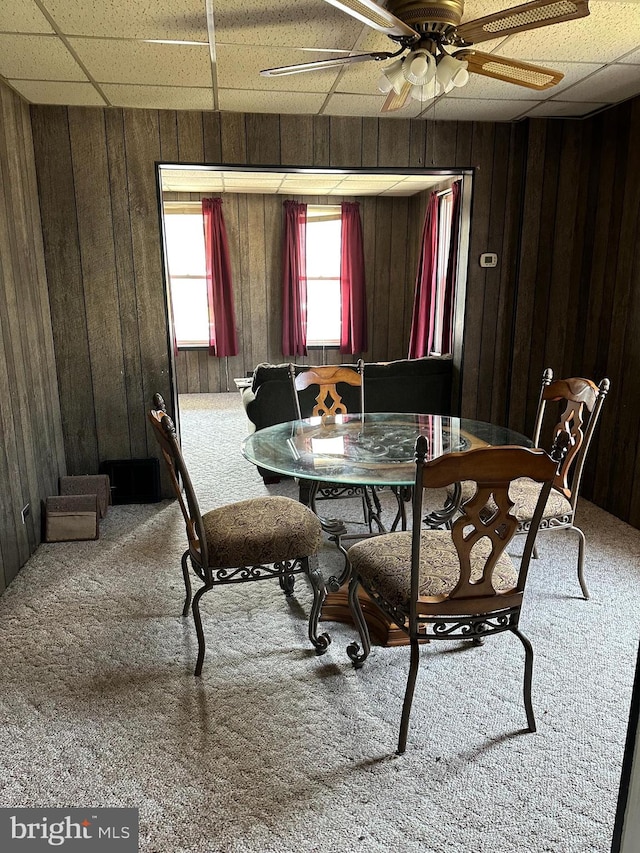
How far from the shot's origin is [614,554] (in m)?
3.11

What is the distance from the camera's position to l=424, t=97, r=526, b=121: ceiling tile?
3.45 meters

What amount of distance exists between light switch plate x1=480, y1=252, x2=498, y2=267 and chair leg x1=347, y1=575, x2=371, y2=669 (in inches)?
105

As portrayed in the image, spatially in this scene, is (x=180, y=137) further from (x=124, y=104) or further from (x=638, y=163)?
(x=638, y=163)

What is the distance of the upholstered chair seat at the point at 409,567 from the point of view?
6.05 ft

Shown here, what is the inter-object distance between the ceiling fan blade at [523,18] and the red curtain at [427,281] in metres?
4.28

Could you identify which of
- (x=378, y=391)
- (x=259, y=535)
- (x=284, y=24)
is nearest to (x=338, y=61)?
(x=284, y=24)

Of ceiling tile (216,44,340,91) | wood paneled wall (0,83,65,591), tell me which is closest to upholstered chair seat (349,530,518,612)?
wood paneled wall (0,83,65,591)

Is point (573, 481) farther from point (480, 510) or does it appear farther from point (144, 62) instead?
point (144, 62)

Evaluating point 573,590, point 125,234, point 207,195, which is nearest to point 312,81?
point 125,234

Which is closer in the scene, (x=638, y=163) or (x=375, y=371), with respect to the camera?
(x=638, y=163)

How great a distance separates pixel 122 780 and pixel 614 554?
256cm

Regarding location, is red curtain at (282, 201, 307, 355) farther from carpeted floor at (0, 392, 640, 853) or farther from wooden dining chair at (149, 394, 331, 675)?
wooden dining chair at (149, 394, 331, 675)

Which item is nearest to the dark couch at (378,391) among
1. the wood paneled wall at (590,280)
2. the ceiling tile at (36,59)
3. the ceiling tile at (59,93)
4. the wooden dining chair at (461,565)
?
the wood paneled wall at (590,280)

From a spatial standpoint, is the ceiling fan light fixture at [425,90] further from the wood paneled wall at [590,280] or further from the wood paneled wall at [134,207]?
the wood paneled wall at [590,280]
